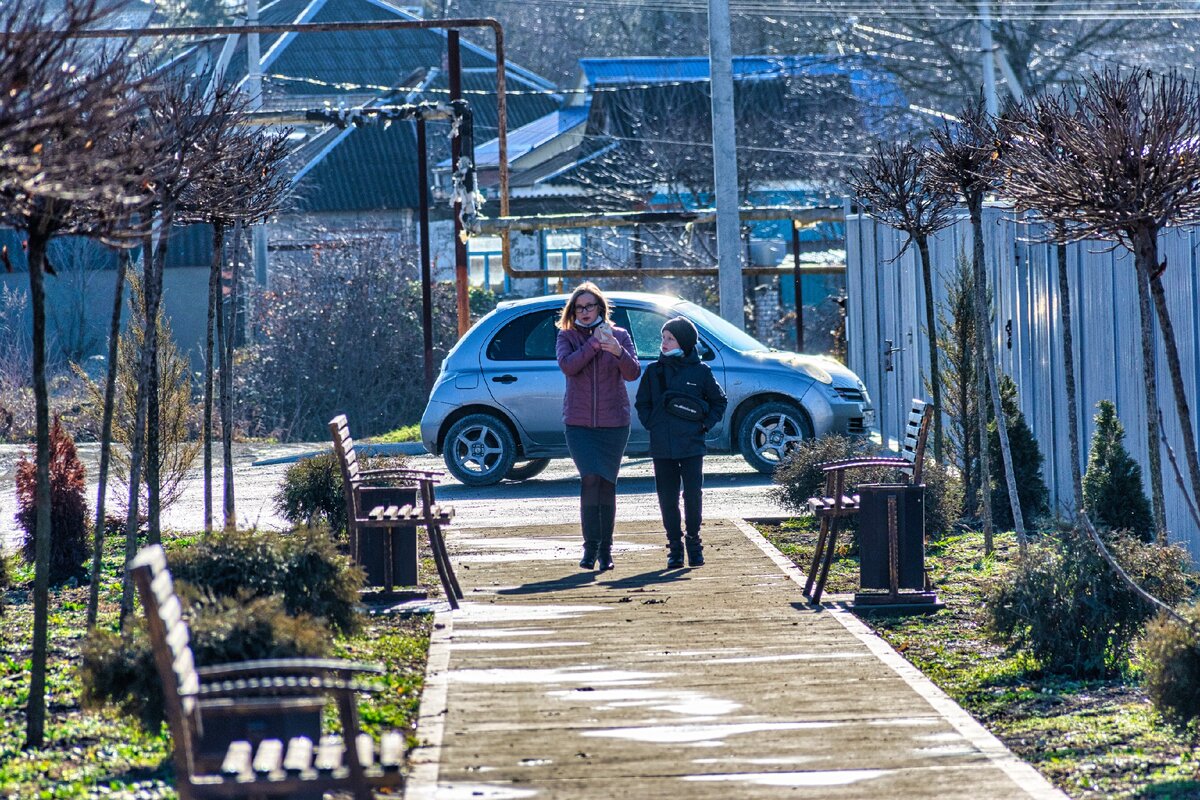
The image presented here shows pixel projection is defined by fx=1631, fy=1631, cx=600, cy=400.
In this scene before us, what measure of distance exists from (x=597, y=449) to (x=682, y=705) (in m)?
3.75

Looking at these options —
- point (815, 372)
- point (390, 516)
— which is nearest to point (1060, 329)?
point (815, 372)

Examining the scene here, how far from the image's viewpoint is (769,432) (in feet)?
50.5

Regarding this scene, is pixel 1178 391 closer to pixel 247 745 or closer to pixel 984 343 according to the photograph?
pixel 984 343

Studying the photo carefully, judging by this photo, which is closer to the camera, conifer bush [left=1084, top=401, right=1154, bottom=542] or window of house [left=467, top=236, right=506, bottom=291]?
conifer bush [left=1084, top=401, right=1154, bottom=542]

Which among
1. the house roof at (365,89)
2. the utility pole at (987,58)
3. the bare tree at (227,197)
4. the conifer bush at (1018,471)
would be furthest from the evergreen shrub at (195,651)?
the house roof at (365,89)

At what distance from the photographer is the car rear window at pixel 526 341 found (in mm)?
15492

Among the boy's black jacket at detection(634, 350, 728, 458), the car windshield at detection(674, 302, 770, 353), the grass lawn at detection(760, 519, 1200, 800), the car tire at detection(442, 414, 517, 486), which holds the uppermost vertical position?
the car windshield at detection(674, 302, 770, 353)

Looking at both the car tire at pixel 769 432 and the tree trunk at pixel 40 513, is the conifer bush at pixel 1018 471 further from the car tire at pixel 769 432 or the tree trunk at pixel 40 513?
the tree trunk at pixel 40 513

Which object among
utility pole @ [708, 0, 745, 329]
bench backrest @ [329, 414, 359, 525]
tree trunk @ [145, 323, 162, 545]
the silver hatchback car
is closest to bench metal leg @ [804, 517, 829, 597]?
bench backrest @ [329, 414, 359, 525]

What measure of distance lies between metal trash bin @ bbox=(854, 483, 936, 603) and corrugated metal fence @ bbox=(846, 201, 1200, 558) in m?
1.64

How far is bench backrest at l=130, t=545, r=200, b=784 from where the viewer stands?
4.57 metres

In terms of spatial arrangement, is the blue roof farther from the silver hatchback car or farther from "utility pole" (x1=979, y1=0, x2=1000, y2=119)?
the silver hatchback car

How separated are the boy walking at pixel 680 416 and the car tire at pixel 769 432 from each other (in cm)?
503

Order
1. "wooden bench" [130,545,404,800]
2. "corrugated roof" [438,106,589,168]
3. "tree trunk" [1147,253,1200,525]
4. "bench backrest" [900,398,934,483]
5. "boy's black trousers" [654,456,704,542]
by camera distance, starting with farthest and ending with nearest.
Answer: "corrugated roof" [438,106,589,168] → "boy's black trousers" [654,456,704,542] → "bench backrest" [900,398,934,483] → "tree trunk" [1147,253,1200,525] → "wooden bench" [130,545,404,800]
